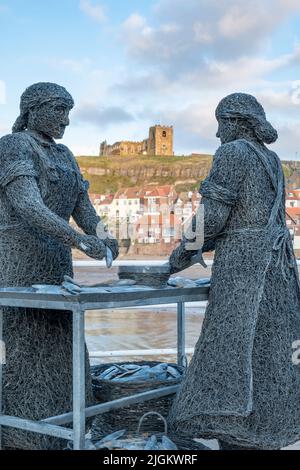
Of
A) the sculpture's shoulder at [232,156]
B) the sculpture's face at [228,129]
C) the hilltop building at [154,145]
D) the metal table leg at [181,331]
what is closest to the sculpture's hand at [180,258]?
the sculpture's shoulder at [232,156]

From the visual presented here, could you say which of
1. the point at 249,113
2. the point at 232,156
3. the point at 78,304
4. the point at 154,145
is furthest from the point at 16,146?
the point at 154,145

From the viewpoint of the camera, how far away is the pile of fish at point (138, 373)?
3.87 metres

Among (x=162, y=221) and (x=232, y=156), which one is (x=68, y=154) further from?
(x=162, y=221)

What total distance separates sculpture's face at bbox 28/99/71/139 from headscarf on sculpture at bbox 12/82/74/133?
0.02m

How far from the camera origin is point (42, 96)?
322 cm

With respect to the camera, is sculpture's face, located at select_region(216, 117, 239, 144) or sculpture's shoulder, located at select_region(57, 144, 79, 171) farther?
sculpture's shoulder, located at select_region(57, 144, 79, 171)

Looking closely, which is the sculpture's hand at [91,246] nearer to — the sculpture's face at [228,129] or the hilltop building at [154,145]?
the sculpture's face at [228,129]

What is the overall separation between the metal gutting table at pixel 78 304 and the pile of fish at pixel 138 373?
2.05 ft

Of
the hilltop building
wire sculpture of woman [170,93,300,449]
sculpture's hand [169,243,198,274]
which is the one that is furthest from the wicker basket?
the hilltop building

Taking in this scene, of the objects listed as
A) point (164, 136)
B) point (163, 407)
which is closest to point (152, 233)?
point (163, 407)

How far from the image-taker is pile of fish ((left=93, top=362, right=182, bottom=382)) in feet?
12.7

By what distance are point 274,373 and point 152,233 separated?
28940 mm

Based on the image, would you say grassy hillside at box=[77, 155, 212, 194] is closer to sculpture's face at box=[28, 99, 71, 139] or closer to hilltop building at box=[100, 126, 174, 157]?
hilltop building at box=[100, 126, 174, 157]
